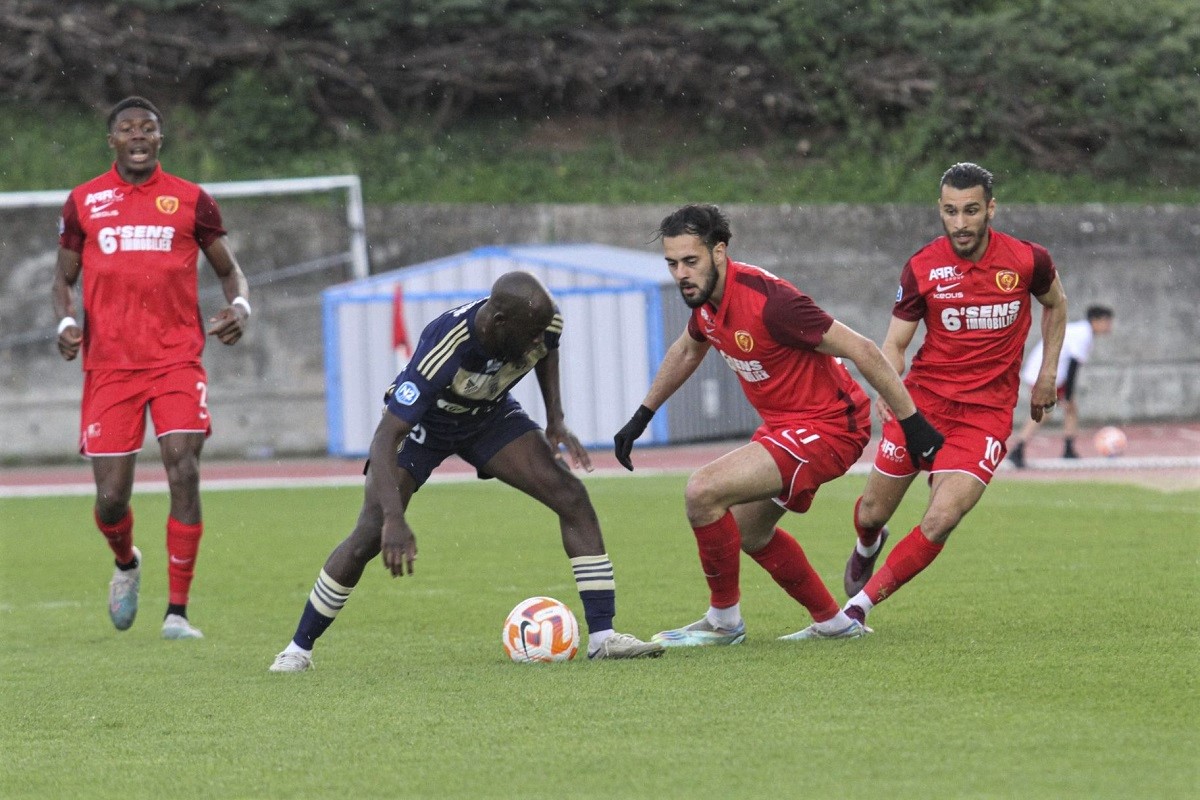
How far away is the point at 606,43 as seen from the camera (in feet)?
90.5

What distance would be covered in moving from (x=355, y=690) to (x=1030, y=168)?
2303 cm

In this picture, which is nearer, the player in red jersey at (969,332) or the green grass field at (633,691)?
the green grass field at (633,691)

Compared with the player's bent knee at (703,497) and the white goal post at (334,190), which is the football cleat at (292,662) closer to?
the player's bent knee at (703,497)

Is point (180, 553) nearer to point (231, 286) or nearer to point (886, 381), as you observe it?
point (231, 286)

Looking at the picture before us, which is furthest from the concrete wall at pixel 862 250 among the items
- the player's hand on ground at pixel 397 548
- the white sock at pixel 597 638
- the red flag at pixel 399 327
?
the player's hand on ground at pixel 397 548

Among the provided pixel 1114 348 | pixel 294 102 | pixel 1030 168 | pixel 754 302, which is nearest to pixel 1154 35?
pixel 1030 168

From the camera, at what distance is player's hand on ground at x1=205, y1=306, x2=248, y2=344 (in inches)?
336

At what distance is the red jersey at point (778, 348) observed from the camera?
7047mm

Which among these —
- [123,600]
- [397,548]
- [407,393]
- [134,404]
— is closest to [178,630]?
[123,600]

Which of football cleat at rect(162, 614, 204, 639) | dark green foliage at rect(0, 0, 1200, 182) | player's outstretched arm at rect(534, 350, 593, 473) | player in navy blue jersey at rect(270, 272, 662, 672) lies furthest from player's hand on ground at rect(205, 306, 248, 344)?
dark green foliage at rect(0, 0, 1200, 182)

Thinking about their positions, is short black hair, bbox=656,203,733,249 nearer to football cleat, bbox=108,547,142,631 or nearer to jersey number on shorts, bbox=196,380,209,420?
jersey number on shorts, bbox=196,380,209,420

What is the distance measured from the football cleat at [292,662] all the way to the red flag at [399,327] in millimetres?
16283

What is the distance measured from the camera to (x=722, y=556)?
743 centimetres

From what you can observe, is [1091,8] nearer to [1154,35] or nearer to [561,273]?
[1154,35]
